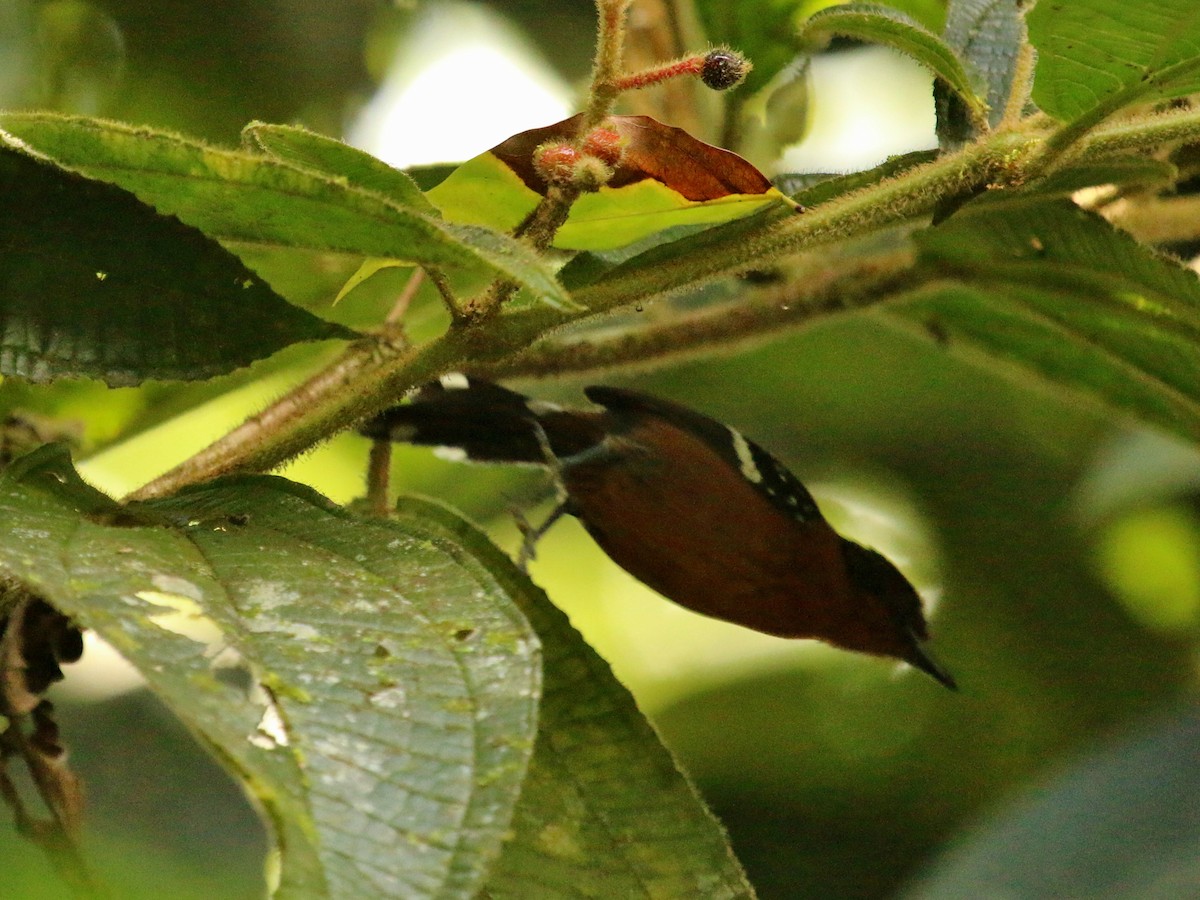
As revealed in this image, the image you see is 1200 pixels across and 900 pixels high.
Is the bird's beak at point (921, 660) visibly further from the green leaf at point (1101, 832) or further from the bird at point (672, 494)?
the green leaf at point (1101, 832)

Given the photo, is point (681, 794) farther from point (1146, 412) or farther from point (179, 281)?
point (1146, 412)

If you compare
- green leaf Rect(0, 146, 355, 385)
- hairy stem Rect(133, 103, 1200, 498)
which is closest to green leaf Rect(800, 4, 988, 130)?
hairy stem Rect(133, 103, 1200, 498)

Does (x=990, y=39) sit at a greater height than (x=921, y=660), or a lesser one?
greater

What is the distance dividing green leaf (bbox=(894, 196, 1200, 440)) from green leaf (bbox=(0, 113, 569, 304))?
1.33 feet

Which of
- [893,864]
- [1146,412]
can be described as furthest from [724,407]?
[1146,412]

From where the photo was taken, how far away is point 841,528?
5.70 feet

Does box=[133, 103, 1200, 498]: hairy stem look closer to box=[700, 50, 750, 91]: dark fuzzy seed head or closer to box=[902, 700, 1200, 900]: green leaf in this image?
box=[700, 50, 750, 91]: dark fuzzy seed head

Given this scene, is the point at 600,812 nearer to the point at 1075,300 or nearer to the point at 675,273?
the point at 675,273

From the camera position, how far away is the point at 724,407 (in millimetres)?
2070

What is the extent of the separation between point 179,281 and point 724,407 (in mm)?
1430

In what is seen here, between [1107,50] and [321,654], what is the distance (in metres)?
0.56

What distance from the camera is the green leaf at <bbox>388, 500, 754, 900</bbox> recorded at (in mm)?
719

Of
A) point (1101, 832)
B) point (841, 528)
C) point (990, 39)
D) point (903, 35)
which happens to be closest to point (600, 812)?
point (903, 35)

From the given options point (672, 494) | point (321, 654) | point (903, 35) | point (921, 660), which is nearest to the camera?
point (321, 654)
